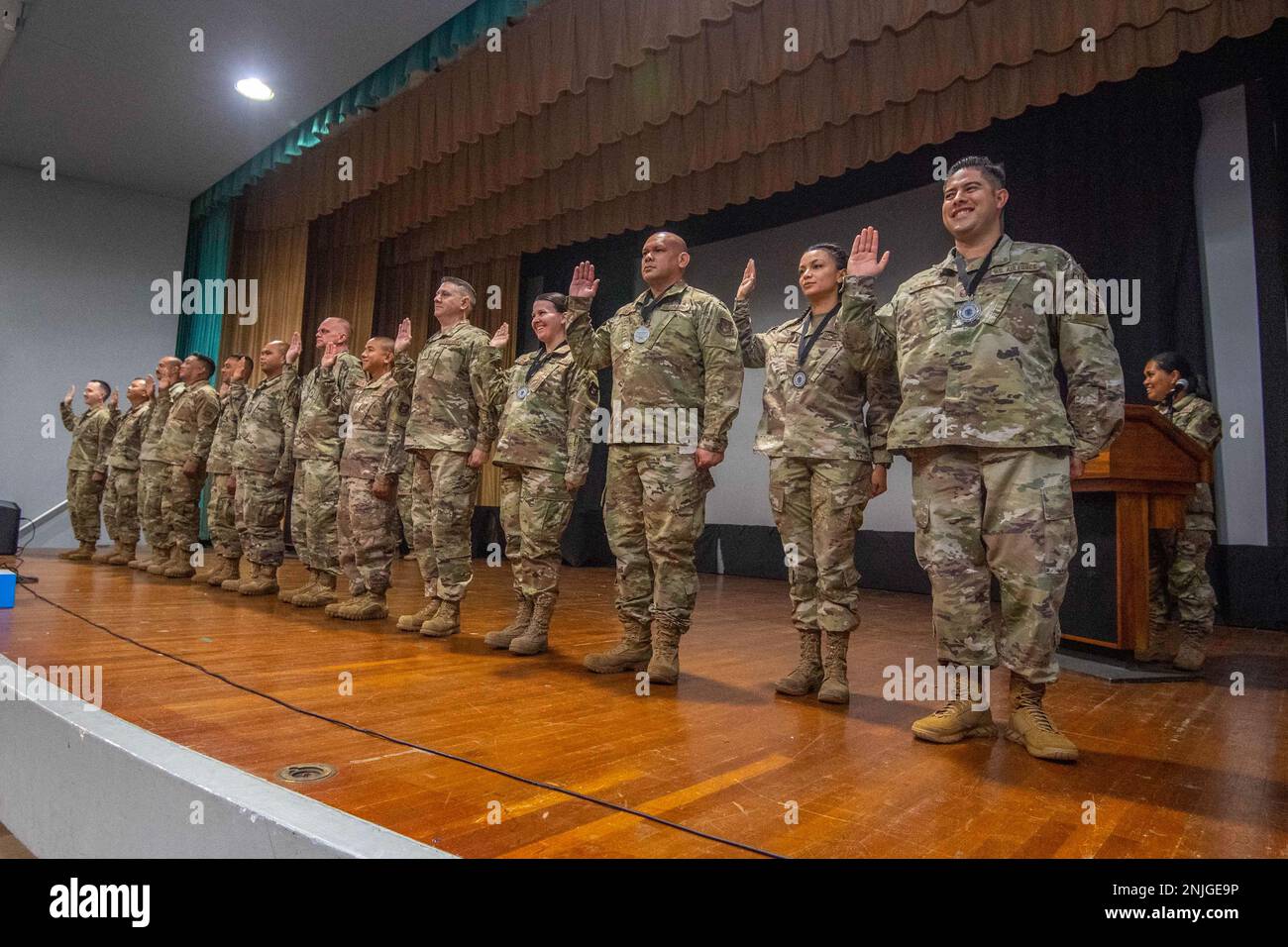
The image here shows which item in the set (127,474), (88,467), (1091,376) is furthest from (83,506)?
(1091,376)

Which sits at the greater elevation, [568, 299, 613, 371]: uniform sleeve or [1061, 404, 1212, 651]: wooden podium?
[568, 299, 613, 371]: uniform sleeve

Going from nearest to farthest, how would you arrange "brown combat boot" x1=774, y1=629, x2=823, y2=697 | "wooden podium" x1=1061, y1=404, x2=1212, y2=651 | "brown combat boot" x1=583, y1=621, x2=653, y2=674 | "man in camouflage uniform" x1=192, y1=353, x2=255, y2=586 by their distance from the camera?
"brown combat boot" x1=774, y1=629, x2=823, y2=697
"brown combat boot" x1=583, y1=621, x2=653, y2=674
"wooden podium" x1=1061, y1=404, x2=1212, y2=651
"man in camouflage uniform" x1=192, y1=353, x2=255, y2=586

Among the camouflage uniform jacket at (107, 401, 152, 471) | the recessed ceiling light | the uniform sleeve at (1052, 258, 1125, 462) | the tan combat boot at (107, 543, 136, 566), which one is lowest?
the tan combat boot at (107, 543, 136, 566)

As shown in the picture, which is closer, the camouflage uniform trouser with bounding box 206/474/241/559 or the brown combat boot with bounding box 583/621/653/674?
the brown combat boot with bounding box 583/621/653/674

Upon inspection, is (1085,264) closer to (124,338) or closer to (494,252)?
(494,252)

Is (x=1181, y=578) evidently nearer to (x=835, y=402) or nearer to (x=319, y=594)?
(x=835, y=402)

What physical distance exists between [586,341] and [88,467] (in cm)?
591

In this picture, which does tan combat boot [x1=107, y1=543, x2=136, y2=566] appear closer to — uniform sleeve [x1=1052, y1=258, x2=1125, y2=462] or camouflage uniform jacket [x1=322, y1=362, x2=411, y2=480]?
camouflage uniform jacket [x1=322, y1=362, x2=411, y2=480]

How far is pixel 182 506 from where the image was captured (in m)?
5.55

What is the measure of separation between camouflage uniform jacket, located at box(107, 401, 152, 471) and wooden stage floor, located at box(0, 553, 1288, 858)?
3.14 metres

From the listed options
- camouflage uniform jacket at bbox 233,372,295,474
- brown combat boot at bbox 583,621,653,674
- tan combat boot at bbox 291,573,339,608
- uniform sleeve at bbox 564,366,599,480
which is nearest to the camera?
brown combat boot at bbox 583,621,653,674

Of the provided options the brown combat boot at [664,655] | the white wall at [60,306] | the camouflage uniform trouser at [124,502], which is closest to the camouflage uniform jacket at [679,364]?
the brown combat boot at [664,655]

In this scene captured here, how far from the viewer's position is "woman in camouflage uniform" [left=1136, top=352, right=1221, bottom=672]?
11.7ft

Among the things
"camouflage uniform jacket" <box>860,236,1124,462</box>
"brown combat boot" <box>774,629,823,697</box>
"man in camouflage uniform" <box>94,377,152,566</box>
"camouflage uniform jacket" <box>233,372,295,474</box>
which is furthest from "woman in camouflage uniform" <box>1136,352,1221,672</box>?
"man in camouflage uniform" <box>94,377,152,566</box>
